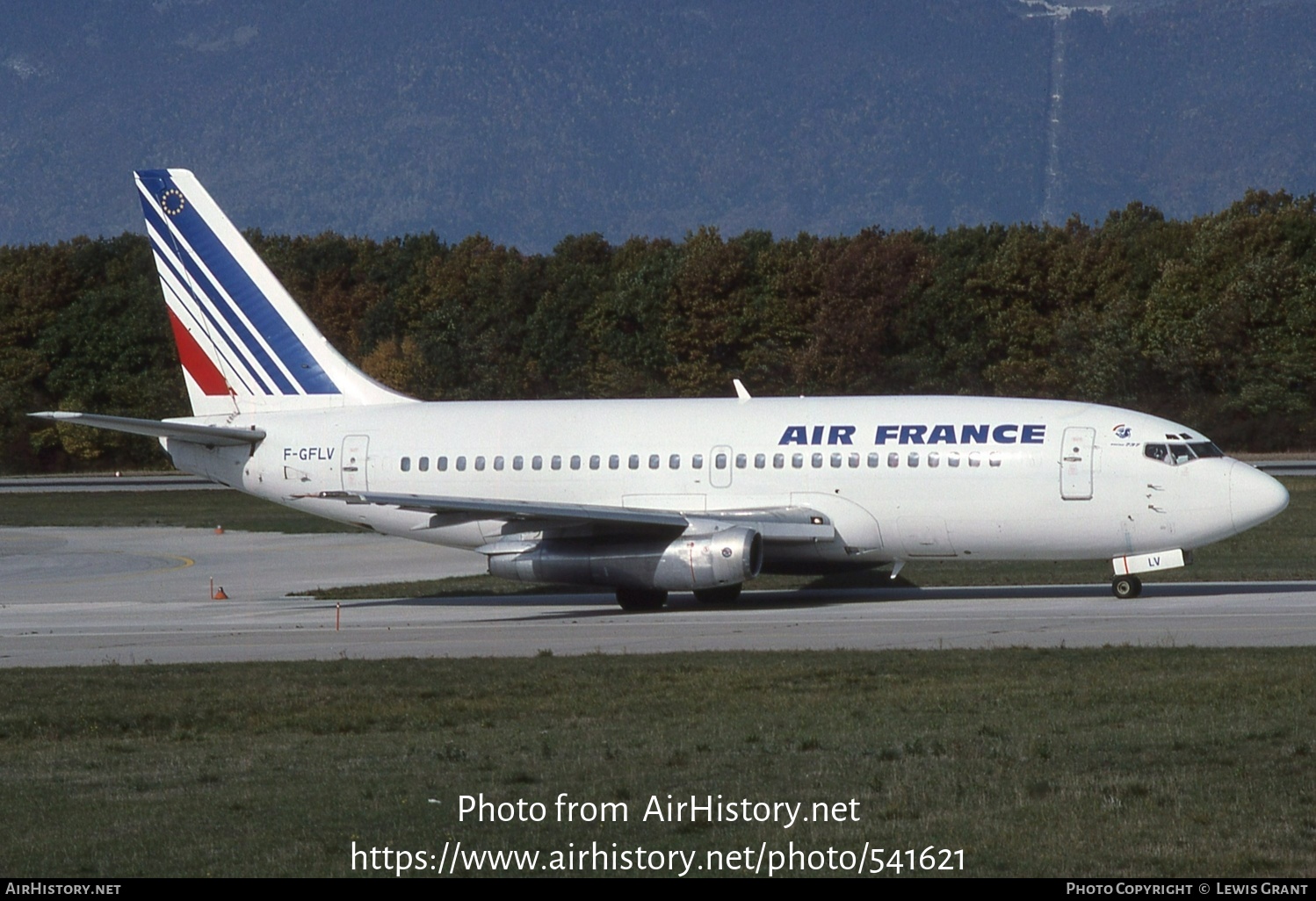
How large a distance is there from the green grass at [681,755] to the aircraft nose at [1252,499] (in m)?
8.12

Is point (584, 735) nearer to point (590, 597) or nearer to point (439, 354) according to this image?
point (590, 597)

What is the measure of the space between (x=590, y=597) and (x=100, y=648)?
36.1 feet

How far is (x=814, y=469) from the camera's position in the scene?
29.6m

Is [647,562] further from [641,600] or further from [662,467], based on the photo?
[662,467]

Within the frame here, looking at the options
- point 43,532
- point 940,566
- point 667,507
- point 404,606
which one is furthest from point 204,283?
point 43,532

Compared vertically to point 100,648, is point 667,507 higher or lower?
higher

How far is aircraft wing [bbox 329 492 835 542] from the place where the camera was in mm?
28172

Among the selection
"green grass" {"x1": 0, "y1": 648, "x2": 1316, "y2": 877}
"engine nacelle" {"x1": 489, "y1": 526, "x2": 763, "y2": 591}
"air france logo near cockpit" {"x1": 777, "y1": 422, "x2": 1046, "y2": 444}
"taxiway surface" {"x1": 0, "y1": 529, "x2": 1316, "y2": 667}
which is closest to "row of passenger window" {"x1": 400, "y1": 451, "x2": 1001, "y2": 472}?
"air france logo near cockpit" {"x1": 777, "y1": 422, "x2": 1046, "y2": 444}

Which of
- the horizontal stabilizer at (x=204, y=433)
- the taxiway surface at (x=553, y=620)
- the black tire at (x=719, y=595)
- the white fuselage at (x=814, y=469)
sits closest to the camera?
the taxiway surface at (x=553, y=620)

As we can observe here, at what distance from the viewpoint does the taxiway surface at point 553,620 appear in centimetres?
2308

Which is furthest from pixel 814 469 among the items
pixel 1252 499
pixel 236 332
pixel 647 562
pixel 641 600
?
pixel 236 332

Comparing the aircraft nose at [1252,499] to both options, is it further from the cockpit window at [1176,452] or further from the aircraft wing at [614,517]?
the aircraft wing at [614,517]

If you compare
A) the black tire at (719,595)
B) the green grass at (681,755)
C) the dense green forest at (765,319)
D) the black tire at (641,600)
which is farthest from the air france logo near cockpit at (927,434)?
the dense green forest at (765,319)
